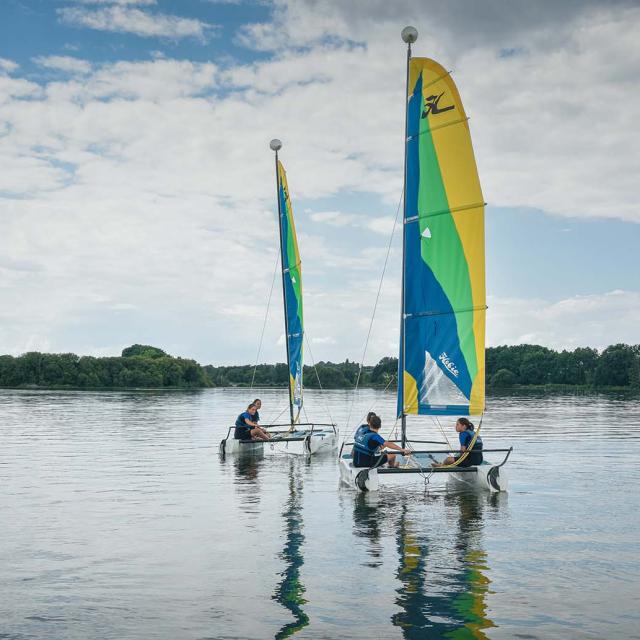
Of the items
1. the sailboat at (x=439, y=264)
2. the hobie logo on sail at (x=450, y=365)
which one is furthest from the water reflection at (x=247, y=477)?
the hobie logo on sail at (x=450, y=365)

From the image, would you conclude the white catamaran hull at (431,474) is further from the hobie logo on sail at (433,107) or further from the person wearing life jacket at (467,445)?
the hobie logo on sail at (433,107)

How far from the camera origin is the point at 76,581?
34.1 feet

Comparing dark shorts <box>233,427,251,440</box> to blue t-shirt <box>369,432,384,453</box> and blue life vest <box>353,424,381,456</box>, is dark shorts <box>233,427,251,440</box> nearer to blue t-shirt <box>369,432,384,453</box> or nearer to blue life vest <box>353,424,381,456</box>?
blue life vest <box>353,424,381,456</box>

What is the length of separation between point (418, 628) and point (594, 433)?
32697 millimetres

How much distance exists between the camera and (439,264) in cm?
1898

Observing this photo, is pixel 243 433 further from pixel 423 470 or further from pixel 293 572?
pixel 293 572

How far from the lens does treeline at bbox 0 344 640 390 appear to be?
139 m

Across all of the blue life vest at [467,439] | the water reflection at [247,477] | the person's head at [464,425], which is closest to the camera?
the water reflection at [247,477]

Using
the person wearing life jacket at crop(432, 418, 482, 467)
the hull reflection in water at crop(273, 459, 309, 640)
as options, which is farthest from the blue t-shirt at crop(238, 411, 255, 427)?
the person wearing life jacket at crop(432, 418, 482, 467)

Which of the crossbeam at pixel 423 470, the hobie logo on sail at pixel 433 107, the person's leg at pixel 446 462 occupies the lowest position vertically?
the crossbeam at pixel 423 470

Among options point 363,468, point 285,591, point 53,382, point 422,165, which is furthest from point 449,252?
point 53,382

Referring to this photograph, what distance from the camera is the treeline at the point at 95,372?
457ft

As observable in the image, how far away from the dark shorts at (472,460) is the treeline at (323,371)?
101 metres

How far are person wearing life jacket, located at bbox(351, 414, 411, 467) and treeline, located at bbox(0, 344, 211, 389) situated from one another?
12728 centimetres
